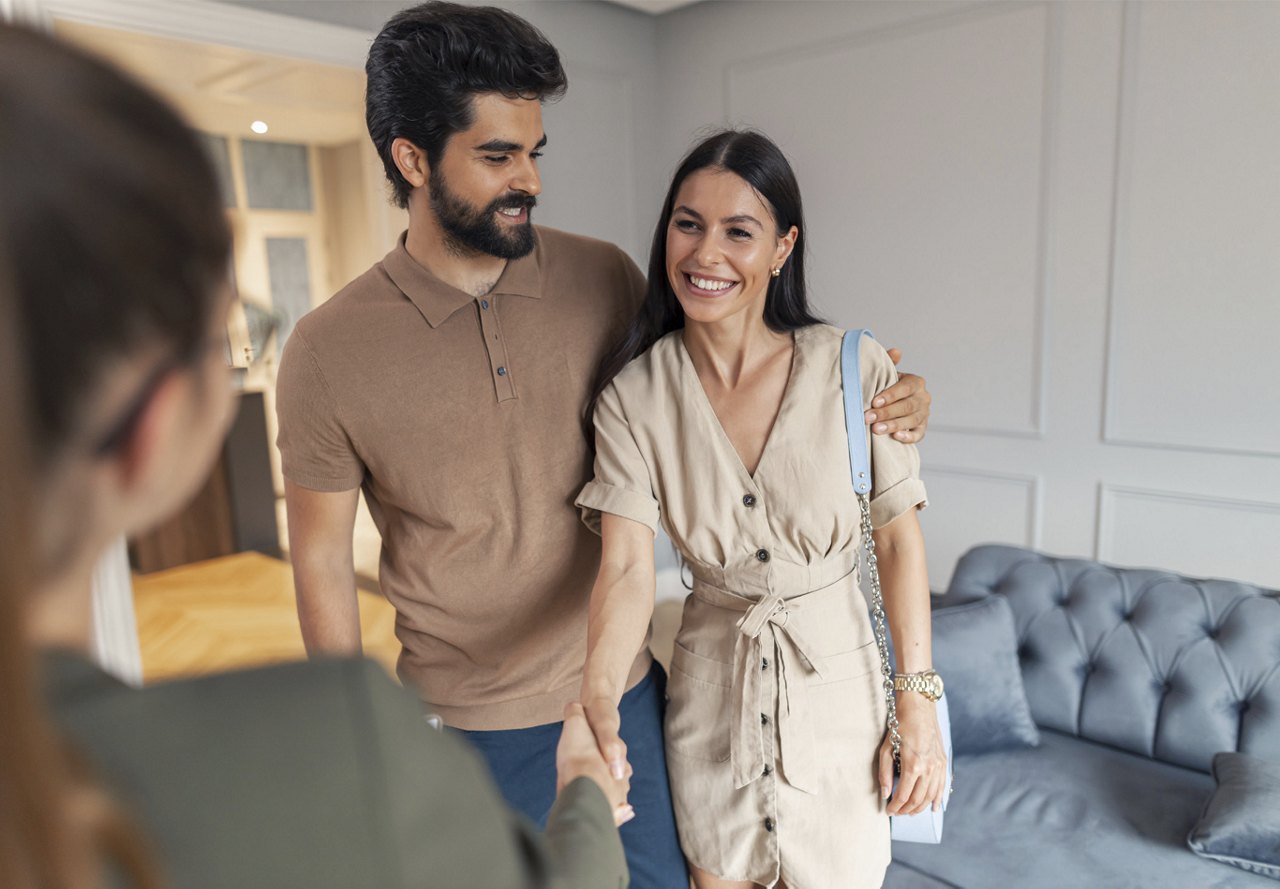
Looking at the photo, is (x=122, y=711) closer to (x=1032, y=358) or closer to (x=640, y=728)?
(x=640, y=728)

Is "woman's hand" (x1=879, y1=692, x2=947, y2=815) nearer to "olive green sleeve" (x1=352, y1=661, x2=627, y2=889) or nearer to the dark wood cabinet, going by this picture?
"olive green sleeve" (x1=352, y1=661, x2=627, y2=889)

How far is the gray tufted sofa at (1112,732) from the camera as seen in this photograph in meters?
1.95

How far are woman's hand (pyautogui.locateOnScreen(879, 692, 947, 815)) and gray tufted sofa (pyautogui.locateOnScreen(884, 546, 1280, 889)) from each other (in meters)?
0.74

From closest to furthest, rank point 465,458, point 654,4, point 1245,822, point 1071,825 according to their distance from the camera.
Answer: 1. point 465,458
2. point 1245,822
3. point 1071,825
4. point 654,4

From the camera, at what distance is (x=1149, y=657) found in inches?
90.7

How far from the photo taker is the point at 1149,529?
11.3 feet

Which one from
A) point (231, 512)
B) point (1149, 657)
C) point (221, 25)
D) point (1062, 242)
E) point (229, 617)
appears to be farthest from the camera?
point (231, 512)

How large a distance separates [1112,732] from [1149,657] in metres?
0.22

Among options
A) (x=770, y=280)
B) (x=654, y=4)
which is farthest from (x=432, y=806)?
(x=654, y=4)

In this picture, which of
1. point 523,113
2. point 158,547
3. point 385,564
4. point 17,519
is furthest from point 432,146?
point 158,547

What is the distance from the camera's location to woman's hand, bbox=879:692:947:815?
1.38 m

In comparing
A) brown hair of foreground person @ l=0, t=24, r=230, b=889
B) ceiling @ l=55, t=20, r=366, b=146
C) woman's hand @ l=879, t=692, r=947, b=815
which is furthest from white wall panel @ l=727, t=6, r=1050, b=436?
brown hair of foreground person @ l=0, t=24, r=230, b=889

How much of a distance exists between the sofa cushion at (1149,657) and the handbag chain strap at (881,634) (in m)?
1.25

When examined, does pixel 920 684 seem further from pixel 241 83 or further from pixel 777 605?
pixel 241 83
